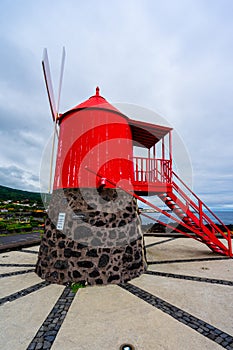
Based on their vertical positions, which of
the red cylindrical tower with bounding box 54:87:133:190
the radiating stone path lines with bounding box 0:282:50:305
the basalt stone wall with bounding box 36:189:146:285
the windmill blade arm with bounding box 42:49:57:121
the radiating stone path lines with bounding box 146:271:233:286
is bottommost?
the radiating stone path lines with bounding box 0:282:50:305

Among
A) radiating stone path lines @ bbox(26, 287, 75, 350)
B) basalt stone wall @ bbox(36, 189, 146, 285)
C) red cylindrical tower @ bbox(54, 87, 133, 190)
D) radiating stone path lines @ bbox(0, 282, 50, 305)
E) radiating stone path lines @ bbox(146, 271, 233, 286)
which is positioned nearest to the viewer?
radiating stone path lines @ bbox(26, 287, 75, 350)

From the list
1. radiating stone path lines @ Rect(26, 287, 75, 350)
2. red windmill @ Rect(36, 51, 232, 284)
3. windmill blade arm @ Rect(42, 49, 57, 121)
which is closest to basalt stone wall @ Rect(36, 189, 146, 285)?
red windmill @ Rect(36, 51, 232, 284)

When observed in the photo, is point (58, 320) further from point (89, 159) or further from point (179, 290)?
point (89, 159)

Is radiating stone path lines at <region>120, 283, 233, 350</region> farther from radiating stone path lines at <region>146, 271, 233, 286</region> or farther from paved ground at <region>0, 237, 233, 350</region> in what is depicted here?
radiating stone path lines at <region>146, 271, 233, 286</region>

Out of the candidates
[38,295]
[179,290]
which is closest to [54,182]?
[38,295]

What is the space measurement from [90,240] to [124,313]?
88.9 inches

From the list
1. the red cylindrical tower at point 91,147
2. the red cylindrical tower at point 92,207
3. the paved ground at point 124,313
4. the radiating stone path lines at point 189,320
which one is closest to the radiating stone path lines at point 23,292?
the paved ground at point 124,313

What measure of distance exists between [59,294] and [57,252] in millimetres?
1281

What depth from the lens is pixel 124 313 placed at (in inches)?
156

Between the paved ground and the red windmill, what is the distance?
50 centimetres

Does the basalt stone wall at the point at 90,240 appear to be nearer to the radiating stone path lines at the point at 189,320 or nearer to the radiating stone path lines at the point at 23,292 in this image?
the radiating stone path lines at the point at 23,292

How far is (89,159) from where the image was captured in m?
6.47

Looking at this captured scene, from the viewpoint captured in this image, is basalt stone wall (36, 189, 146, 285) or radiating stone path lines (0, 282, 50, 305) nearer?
radiating stone path lines (0, 282, 50, 305)

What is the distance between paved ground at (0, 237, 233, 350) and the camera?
10.3 feet
